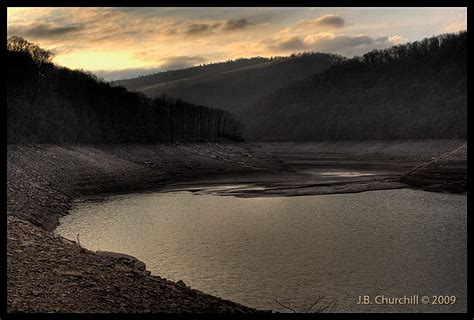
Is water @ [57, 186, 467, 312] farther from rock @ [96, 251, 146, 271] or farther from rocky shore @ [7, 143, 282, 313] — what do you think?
rocky shore @ [7, 143, 282, 313]

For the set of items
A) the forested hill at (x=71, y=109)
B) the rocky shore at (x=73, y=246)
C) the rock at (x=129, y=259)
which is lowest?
the rock at (x=129, y=259)

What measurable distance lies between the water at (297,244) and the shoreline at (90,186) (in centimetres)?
195

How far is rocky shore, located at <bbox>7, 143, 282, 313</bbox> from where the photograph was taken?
44.4 feet

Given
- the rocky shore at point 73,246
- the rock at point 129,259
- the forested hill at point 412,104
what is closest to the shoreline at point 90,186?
the rocky shore at point 73,246

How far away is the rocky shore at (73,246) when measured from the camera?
13.5 meters

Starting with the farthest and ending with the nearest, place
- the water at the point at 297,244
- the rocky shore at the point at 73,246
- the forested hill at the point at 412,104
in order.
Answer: the forested hill at the point at 412,104 → the water at the point at 297,244 → the rocky shore at the point at 73,246

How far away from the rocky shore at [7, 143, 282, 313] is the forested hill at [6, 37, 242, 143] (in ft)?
16.2

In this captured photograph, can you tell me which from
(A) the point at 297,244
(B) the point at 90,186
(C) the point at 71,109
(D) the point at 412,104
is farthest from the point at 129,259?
(D) the point at 412,104

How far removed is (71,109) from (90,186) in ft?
94.3

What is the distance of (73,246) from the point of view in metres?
20.2

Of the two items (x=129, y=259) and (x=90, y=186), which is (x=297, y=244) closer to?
(x=129, y=259)

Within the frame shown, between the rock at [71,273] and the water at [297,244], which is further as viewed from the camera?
the water at [297,244]

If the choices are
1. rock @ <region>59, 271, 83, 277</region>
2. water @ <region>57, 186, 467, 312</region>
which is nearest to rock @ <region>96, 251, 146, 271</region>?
water @ <region>57, 186, 467, 312</region>

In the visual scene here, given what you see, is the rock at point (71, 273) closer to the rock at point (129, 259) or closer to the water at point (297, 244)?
the rock at point (129, 259)
